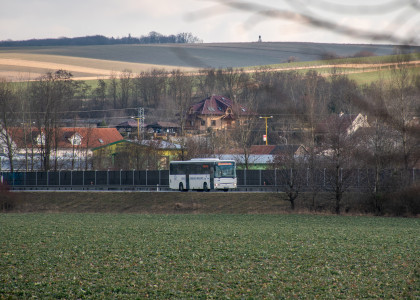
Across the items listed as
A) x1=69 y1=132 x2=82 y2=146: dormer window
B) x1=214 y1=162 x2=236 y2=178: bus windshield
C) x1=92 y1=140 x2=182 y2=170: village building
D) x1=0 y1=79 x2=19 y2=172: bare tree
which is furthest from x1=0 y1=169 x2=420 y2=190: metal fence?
x1=69 y1=132 x2=82 y2=146: dormer window

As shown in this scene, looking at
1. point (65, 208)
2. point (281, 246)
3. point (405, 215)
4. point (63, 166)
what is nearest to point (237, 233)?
point (281, 246)

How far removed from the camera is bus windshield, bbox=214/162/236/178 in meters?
50.1

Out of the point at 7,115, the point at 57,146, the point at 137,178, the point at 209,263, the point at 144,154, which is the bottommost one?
the point at 209,263

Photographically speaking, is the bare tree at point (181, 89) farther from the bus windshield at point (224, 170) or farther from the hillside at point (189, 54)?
the bus windshield at point (224, 170)

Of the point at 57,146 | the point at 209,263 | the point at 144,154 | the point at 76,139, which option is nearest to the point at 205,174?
the point at 144,154

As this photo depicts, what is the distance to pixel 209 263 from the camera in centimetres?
1681

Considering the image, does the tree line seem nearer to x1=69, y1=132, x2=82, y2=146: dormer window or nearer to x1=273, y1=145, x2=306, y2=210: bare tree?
x1=273, y1=145, x2=306, y2=210: bare tree

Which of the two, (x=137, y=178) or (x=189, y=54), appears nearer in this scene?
(x=189, y=54)

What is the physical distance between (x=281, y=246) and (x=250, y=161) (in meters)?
45.8

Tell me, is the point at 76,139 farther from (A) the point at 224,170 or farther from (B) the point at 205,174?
(A) the point at 224,170

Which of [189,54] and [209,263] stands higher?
[189,54]

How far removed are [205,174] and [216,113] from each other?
46428 millimetres

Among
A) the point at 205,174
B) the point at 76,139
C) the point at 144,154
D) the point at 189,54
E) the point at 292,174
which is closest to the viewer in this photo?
the point at 189,54

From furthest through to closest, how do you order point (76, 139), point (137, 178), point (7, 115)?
1. point (76, 139)
2. point (7, 115)
3. point (137, 178)
